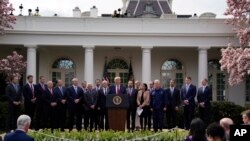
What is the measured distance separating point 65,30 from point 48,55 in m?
3.76

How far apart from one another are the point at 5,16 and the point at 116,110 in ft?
43.2

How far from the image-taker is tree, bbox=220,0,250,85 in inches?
1043

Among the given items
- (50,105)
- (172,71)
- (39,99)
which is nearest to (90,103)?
(50,105)

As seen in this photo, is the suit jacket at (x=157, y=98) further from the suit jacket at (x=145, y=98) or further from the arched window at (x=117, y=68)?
the arched window at (x=117, y=68)

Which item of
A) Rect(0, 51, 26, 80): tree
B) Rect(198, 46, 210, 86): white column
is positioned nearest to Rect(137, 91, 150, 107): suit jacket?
Rect(0, 51, 26, 80): tree

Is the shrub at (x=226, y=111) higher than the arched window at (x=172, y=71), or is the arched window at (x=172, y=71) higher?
the arched window at (x=172, y=71)

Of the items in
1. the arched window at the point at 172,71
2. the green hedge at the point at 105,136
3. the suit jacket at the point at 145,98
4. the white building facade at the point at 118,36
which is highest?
the white building facade at the point at 118,36

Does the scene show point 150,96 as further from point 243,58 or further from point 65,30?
point 65,30

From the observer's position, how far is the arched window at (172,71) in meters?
34.4

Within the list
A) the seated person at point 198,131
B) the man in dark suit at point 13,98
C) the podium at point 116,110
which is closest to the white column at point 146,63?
the man in dark suit at point 13,98

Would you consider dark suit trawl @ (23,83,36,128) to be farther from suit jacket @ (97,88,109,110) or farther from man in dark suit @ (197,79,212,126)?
man in dark suit @ (197,79,212,126)

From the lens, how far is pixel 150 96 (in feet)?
60.3

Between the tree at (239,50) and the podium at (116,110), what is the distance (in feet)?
36.4

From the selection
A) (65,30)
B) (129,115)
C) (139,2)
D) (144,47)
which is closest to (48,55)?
(65,30)
